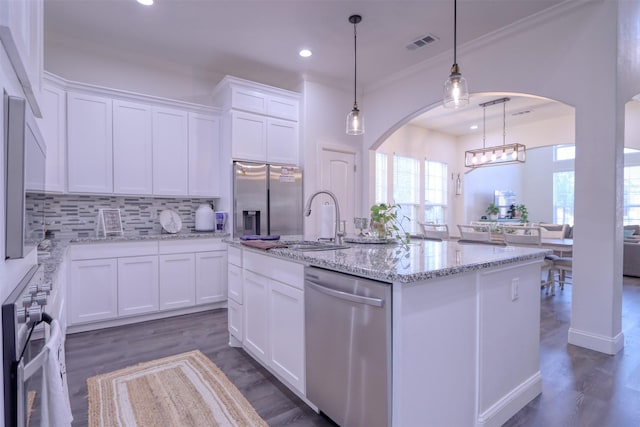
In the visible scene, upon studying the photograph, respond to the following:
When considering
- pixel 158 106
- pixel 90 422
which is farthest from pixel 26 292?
pixel 158 106

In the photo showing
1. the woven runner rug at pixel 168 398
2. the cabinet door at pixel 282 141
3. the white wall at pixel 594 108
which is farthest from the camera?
the cabinet door at pixel 282 141

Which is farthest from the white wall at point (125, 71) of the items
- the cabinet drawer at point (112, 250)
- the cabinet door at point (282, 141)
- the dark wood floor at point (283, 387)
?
the dark wood floor at point (283, 387)

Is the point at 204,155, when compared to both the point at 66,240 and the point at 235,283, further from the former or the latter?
the point at 235,283

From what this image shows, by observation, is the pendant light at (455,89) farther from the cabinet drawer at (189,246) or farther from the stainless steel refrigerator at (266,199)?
the cabinet drawer at (189,246)

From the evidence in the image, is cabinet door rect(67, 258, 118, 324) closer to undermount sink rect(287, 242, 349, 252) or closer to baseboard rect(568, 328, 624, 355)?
undermount sink rect(287, 242, 349, 252)

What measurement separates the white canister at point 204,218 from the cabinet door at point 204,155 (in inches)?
7.5

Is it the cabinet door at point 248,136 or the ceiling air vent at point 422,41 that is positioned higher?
the ceiling air vent at point 422,41

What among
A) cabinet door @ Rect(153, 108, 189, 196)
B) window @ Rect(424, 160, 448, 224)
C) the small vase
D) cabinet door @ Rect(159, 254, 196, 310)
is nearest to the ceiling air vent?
the small vase

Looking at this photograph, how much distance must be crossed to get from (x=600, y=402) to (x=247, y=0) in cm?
401

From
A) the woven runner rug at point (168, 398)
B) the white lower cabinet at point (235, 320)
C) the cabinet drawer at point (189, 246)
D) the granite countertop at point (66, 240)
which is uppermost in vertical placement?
the granite countertop at point (66, 240)

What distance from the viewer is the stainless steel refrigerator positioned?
401cm

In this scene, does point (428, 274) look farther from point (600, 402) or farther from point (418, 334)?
point (600, 402)

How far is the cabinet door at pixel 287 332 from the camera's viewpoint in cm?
197

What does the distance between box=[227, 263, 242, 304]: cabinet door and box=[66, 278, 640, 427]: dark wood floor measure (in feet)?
1.50
